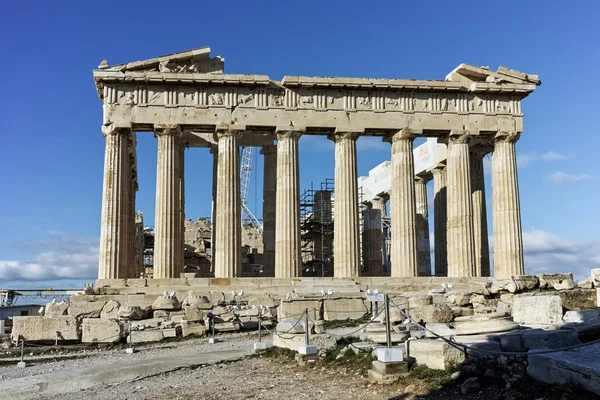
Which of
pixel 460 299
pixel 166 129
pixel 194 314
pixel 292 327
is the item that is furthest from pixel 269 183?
pixel 292 327

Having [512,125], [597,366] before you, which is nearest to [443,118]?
[512,125]

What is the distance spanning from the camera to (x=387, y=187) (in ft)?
135

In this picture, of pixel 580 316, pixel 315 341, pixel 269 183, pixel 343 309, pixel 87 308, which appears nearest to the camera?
pixel 315 341

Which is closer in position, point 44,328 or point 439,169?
point 44,328

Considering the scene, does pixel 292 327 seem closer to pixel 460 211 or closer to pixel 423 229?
pixel 460 211

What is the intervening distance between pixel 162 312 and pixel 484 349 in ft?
46.6

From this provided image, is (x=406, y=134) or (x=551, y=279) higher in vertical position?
(x=406, y=134)

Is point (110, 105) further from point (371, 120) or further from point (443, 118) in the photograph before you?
point (443, 118)

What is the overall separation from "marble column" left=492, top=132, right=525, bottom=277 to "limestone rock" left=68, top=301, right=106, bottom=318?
61.0ft

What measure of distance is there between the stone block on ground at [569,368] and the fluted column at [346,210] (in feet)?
65.5

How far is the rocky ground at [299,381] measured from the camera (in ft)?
29.4

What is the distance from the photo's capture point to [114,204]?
27812 millimetres

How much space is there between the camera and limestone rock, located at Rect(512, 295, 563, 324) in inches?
560

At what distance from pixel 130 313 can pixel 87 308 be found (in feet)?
6.13
